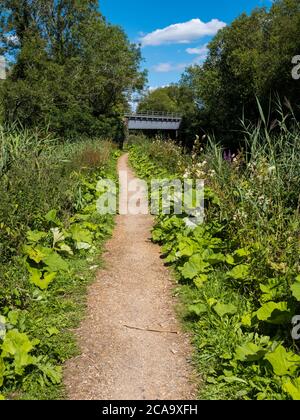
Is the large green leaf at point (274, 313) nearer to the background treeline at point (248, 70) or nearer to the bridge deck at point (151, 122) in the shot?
the background treeline at point (248, 70)

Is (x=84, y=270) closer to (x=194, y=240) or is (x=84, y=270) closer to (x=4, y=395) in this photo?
(x=194, y=240)

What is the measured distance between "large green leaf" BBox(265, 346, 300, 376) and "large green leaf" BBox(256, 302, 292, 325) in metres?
0.40

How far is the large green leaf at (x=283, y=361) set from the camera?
3.09m

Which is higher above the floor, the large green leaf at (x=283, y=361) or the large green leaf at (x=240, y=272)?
the large green leaf at (x=240, y=272)

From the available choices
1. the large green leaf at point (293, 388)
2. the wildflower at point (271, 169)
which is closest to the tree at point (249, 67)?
the wildflower at point (271, 169)

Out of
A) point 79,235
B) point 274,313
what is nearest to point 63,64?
point 79,235

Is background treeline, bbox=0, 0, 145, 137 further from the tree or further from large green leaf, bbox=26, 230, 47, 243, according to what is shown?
large green leaf, bbox=26, 230, 47, 243

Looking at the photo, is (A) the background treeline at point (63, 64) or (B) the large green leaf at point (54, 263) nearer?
(B) the large green leaf at point (54, 263)

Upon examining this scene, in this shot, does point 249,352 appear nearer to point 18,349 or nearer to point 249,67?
point 18,349

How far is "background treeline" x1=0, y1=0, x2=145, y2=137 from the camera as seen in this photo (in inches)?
825

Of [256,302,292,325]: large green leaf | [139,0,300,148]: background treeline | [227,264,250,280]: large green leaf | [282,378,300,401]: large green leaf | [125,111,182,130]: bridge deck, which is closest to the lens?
[282,378,300,401]: large green leaf

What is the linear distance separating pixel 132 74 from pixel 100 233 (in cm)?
2953

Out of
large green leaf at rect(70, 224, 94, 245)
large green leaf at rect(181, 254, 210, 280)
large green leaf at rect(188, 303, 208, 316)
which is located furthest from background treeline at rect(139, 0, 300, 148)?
large green leaf at rect(188, 303, 208, 316)

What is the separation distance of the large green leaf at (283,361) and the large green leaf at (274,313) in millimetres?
400
